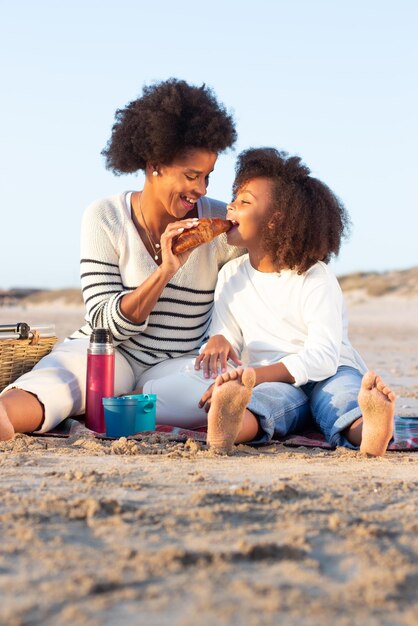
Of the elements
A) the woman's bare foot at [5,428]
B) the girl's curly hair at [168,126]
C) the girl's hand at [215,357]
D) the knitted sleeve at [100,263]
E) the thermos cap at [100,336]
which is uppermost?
the girl's curly hair at [168,126]

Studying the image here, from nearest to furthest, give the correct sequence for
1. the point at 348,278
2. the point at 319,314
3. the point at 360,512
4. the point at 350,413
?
1. the point at 360,512
2. the point at 350,413
3. the point at 319,314
4. the point at 348,278

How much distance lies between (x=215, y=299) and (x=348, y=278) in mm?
27366

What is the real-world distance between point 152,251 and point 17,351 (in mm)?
927

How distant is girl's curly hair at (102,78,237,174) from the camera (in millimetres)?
4781

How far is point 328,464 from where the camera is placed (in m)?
3.46

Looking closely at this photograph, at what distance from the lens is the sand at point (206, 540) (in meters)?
1.77

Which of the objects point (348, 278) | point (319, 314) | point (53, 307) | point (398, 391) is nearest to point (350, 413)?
point (319, 314)

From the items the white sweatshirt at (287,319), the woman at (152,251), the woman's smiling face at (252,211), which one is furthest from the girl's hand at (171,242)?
the white sweatshirt at (287,319)

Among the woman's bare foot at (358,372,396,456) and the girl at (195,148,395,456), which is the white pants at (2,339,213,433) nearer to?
the girl at (195,148,395,456)

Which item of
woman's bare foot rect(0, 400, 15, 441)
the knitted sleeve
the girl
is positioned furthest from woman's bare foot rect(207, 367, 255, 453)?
the knitted sleeve

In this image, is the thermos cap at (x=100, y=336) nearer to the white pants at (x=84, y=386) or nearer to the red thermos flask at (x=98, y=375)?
the red thermos flask at (x=98, y=375)

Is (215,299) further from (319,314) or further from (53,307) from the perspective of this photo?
(53,307)

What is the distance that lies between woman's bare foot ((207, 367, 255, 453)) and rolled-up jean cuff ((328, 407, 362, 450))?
52cm

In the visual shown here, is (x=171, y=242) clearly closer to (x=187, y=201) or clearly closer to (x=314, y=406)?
(x=187, y=201)
